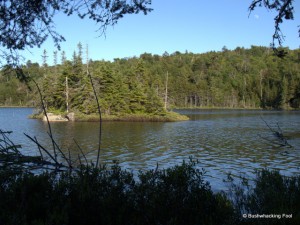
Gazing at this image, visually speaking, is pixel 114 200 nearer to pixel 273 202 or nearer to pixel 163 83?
pixel 273 202

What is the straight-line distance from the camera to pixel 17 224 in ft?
A: 12.8

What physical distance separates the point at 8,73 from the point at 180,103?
124285 mm

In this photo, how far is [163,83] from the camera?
12400 cm

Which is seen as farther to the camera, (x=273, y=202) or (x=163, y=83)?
(x=163, y=83)

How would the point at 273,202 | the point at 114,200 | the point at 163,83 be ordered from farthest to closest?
the point at 163,83
the point at 273,202
the point at 114,200

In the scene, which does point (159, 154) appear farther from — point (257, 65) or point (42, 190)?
point (257, 65)

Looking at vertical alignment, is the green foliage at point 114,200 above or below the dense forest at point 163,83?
below

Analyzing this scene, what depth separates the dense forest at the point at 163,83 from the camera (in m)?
57.3

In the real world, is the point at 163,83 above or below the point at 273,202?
above

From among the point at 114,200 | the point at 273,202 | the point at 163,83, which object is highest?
the point at 163,83

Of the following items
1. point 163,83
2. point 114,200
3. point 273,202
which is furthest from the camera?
point 163,83

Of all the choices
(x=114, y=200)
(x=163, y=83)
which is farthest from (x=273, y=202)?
(x=163, y=83)

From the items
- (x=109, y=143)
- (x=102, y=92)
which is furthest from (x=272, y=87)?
(x=109, y=143)

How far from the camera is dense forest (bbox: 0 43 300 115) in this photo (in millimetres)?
57281
